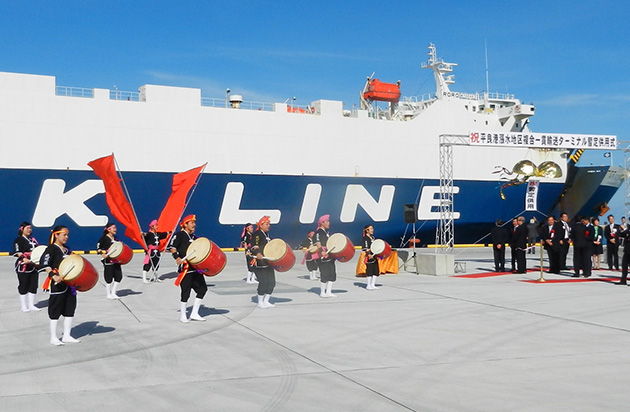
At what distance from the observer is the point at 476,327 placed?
32.0 ft

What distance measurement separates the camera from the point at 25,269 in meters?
11.2

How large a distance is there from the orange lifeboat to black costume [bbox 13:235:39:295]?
25398 mm

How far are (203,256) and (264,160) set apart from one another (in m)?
18.8

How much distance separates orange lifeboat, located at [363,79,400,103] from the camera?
34312mm

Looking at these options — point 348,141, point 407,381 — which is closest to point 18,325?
point 407,381

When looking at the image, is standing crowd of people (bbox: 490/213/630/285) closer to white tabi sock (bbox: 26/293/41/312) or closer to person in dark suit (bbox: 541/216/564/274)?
person in dark suit (bbox: 541/216/564/274)

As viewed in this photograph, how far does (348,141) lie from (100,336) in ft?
74.8

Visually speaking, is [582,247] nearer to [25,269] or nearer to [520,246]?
[520,246]

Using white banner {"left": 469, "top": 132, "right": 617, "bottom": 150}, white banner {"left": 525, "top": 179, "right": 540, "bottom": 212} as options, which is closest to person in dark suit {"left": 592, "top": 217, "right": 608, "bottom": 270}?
white banner {"left": 469, "top": 132, "right": 617, "bottom": 150}

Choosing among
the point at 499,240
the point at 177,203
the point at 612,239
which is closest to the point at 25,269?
the point at 177,203

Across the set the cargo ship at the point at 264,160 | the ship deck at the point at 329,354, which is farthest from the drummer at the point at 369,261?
the cargo ship at the point at 264,160

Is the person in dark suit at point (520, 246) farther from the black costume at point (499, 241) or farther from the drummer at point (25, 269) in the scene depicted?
the drummer at point (25, 269)

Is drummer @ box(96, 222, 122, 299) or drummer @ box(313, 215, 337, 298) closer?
drummer @ box(96, 222, 122, 299)

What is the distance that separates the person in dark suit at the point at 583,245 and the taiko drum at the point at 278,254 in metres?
9.35
